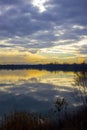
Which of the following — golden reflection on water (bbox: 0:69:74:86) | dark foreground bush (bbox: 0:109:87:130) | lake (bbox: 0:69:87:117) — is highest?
dark foreground bush (bbox: 0:109:87:130)

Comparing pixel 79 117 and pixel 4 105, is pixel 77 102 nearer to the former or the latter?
pixel 4 105

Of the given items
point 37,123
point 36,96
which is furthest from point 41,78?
point 37,123

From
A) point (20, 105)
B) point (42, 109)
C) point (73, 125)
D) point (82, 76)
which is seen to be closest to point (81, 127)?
point (73, 125)

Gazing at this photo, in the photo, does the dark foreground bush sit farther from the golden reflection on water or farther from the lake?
the golden reflection on water

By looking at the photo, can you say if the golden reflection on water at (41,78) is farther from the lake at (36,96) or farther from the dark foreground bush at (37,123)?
the dark foreground bush at (37,123)

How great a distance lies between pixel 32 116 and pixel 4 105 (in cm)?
947

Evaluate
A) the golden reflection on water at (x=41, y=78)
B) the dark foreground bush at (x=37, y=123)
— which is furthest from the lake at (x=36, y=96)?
the golden reflection on water at (x=41, y=78)

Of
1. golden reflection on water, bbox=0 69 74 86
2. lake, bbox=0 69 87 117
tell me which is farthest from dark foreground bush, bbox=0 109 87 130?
golden reflection on water, bbox=0 69 74 86

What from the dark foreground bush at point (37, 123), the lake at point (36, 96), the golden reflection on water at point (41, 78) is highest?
the dark foreground bush at point (37, 123)

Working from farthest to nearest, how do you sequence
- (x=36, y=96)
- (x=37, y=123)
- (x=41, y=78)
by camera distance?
(x=41, y=78) → (x=36, y=96) → (x=37, y=123)

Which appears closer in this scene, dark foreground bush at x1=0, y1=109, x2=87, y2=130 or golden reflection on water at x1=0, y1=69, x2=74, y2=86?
dark foreground bush at x1=0, y1=109, x2=87, y2=130

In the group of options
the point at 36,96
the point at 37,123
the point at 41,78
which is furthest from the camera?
the point at 41,78

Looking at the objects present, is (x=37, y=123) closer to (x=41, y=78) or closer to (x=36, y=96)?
(x=36, y=96)

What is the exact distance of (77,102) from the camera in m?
21.7
